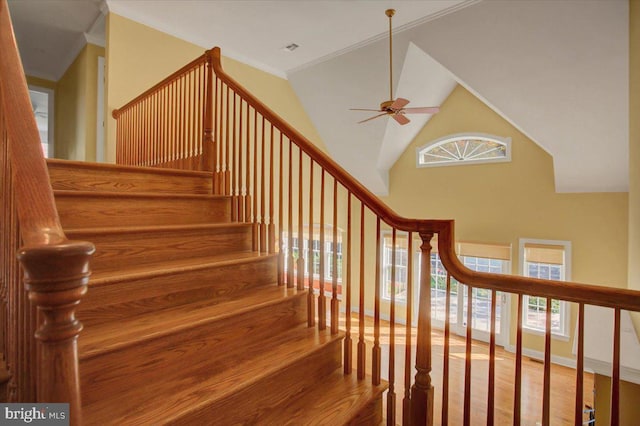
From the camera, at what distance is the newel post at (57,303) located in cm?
55

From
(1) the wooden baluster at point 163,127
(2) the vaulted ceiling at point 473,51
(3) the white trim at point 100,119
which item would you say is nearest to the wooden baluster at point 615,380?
Answer: (1) the wooden baluster at point 163,127

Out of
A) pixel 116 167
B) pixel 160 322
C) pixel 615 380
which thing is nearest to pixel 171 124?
pixel 116 167

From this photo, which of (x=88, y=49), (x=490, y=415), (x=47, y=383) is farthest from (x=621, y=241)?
(x=88, y=49)

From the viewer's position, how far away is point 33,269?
54 cm

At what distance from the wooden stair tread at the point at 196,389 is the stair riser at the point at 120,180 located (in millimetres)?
1284

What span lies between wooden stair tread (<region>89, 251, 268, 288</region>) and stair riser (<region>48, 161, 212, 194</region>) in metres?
0.70

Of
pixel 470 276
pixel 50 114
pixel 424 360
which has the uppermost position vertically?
pixel 50 114

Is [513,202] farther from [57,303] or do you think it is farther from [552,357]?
[57,303]

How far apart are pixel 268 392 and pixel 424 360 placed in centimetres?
69

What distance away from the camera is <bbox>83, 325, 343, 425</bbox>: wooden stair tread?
106cm

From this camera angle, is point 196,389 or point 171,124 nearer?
point 196,389

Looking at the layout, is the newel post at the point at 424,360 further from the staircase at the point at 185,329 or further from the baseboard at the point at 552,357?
the baseboard at the point at 552,357

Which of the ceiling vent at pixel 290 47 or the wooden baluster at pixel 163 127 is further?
the ceiling vent at pixel 290 47

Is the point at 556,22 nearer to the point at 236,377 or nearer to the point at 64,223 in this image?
the point at 236,377
